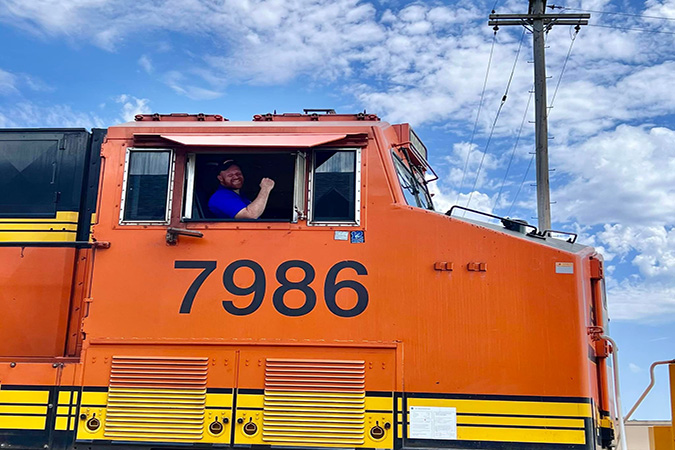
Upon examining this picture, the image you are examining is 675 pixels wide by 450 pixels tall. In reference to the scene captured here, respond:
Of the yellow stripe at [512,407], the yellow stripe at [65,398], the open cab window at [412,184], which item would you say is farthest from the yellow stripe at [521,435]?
the yellow stripe at [65,398]

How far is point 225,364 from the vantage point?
5.39 meters

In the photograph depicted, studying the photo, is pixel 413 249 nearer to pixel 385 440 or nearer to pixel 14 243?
pixel 385 440

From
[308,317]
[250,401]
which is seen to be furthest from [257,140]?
[250,401]

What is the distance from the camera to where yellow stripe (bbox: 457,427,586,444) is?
5074 millimetres

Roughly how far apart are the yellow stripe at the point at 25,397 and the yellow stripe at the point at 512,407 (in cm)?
330

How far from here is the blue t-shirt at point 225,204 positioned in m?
5.81

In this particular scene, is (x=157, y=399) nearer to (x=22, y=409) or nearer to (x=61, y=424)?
(x=61, y=424)

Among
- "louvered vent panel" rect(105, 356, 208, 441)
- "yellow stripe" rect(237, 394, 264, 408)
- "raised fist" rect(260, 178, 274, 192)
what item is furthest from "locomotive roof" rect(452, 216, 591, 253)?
"louvered vent panel" rect(105, 356, 208, 441)

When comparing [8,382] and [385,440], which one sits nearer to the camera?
[385,440]

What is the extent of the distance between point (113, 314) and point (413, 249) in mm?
2794

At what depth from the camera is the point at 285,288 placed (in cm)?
545

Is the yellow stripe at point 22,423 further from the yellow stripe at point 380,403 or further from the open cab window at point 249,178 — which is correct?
the yellow stripe at point 380,403

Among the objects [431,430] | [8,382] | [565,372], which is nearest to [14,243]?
[8,382]

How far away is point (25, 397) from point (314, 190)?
324 cm
